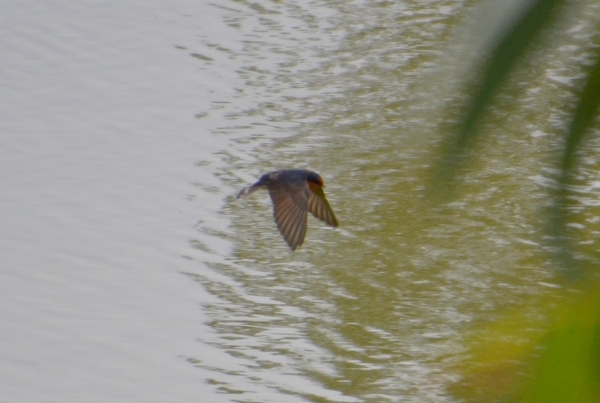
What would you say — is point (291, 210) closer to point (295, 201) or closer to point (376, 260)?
point (295, 201)

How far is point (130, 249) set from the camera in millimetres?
4426

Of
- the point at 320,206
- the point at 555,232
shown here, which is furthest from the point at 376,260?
the point at 555,232

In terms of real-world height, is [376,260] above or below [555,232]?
below

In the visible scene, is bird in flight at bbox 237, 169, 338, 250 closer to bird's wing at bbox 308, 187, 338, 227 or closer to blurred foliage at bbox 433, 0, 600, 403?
bird's wing at bbox 308, 187, 338, 227

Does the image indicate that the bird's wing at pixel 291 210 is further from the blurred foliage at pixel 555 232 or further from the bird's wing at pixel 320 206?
the blurred foliage at pixel 555 232

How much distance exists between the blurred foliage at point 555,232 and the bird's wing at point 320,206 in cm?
365

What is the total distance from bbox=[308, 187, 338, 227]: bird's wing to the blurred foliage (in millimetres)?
3648

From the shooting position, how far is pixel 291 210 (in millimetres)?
3832

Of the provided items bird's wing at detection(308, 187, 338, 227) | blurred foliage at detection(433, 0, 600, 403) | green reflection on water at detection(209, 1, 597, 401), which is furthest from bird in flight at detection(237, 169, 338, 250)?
blurred foliage at detection(433, 0, 600, 403)

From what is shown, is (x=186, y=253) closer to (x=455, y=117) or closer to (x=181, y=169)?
(x=181, y=169)

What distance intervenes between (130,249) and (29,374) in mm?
886

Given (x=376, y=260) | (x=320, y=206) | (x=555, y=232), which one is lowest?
(x=376, y=260)

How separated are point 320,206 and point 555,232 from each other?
12.3 ft

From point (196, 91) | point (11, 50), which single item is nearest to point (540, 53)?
point (196, 91)
